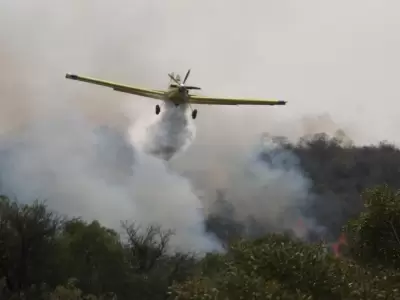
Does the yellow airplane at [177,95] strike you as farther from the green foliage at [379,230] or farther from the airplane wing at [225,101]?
the green foliage at [379,230]

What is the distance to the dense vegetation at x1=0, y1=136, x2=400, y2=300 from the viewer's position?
28297mm

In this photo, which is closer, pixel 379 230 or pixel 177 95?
pixel 379 230

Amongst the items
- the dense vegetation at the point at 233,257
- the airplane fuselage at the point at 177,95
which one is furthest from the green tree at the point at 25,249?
the airplane fuselage at the point at 177,95

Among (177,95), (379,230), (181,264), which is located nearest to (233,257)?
(379,230)

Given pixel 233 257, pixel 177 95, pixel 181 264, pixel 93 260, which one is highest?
pixel 177 95

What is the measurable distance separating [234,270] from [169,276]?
4946 cm

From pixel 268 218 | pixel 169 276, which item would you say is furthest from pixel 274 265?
pixel 268 218

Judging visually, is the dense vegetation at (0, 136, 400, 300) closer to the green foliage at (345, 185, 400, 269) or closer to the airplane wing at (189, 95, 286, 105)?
the green foliage at (345, 185, 400, 269)

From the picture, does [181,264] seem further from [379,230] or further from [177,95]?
[379,230]

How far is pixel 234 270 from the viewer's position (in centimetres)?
2891

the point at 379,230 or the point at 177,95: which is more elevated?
the point at 177,95

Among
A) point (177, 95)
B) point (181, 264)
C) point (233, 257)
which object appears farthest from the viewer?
point (181, 264)

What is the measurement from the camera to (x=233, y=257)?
34.5m

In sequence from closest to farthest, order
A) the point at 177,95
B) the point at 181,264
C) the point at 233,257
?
the point at 233,257
the point at 177,95
the point at 181,264
